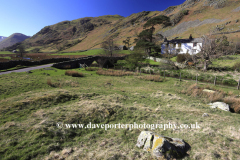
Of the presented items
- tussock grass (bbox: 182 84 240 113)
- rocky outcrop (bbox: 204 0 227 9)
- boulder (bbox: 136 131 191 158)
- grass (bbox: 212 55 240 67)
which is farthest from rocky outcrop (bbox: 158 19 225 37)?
boulder (bbox: 136 131 191 158)

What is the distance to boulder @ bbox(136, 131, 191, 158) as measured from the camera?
3.96 metres

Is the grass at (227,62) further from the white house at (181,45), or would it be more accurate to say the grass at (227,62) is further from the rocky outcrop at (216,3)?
the rocky outcrop at (216,3)

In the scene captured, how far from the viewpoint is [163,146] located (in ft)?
13.2

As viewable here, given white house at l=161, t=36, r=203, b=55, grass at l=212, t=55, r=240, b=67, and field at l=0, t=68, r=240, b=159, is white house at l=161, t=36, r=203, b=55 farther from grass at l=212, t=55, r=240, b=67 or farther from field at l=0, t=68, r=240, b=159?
field at l=0, t=68, r=240, b=159

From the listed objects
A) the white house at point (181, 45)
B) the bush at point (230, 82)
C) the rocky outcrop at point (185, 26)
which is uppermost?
the rocky outcrop at point (185, 26)

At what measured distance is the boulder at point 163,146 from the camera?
3963 mm

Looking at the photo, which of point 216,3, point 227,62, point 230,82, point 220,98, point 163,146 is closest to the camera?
point 163,146

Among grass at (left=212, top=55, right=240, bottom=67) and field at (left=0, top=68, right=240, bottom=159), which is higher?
grass at (left=212, top=55, right=240, bottom=67)

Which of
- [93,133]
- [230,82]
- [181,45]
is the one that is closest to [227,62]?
[230,82]

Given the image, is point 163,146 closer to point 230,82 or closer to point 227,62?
point 230,82

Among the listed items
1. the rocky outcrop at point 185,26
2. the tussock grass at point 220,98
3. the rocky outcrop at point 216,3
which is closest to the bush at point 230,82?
the tussock grass at point 220,98

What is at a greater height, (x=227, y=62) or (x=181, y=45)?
(x=181, y=45)

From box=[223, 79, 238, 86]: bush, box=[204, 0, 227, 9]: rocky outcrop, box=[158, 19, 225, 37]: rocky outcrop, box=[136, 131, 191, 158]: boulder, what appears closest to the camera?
box=[136, 131, 191, 158]: boulder

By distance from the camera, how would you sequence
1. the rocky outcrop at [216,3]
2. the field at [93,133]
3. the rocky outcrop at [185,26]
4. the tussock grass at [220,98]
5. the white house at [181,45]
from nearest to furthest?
the field at [93,133] < the tussock grass at [220,98] < the white house at [181,45] < the rocky outcrop at [185,26] < the rocky outcrop at [216,3]
